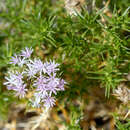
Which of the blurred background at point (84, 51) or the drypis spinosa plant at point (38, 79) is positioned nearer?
the drypis spinosa plant at point (38, 79)

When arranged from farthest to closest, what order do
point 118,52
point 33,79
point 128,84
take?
1. point 128,84
2. point 118,52
3. point 33,79

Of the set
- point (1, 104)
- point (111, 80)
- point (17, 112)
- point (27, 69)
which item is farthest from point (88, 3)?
point (17, 112)

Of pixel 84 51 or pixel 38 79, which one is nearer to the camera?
pixel 38 79

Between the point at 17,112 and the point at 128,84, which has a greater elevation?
the point at 128,84

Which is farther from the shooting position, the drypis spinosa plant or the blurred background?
the blurred background

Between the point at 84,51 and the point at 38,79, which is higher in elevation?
the point at 84,51

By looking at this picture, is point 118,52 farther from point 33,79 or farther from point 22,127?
point 22,127

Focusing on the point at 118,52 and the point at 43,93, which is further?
the point at 118,52

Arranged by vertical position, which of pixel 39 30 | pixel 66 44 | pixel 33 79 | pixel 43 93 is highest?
pixel 39 30
